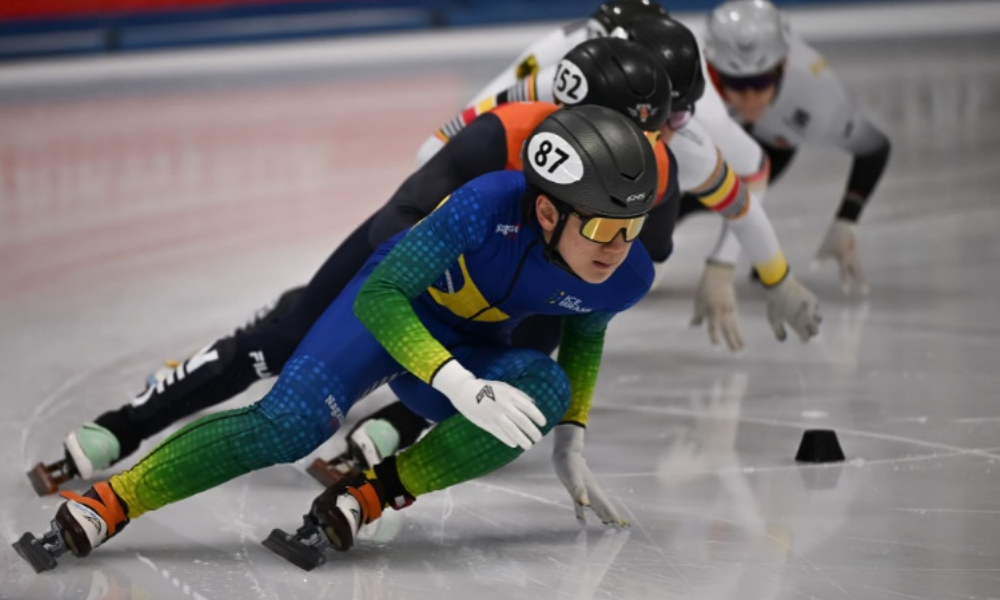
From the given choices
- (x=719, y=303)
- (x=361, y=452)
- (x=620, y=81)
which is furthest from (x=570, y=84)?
(x=719, y=303)

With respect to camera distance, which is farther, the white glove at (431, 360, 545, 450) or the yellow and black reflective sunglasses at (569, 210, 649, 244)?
the yellow and black reflective sunglasses at (569, 210, 649, 244)

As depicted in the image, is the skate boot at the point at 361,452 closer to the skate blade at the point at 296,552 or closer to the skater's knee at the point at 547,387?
the skate blade at the point at 296,552

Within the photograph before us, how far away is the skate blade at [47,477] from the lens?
3660 mm

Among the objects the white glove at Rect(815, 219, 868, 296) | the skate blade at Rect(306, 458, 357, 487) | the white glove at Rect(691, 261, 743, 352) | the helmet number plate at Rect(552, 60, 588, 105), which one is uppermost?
the helmet number plate at Rect(552, 60, 588, 105)

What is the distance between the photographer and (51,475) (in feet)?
12.1

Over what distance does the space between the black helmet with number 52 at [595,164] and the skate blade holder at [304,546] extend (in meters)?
0.85

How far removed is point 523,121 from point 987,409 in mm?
1565

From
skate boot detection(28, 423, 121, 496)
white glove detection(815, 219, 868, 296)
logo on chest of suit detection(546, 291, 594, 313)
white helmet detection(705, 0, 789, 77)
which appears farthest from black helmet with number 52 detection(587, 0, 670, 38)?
skate boot detection(28, 423, 121, 496)

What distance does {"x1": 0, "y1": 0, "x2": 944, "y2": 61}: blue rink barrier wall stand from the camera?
52.6 ft

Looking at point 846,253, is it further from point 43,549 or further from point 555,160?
point 43,549

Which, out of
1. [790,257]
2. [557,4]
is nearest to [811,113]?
[790,257]

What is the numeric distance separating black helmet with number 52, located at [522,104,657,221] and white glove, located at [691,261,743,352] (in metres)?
1.88

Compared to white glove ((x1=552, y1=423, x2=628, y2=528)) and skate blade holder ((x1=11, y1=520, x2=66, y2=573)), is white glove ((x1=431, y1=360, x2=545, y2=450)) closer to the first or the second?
white glove ((x1=552, y1=423, x2=628, y2=528))

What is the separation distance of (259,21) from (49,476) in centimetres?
1358
